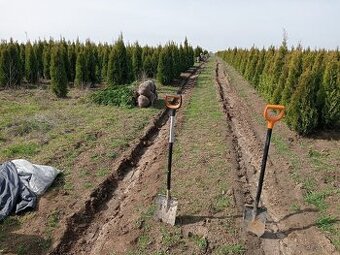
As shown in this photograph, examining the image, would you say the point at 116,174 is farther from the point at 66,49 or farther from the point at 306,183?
the point at 66,49

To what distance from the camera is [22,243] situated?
4.75m

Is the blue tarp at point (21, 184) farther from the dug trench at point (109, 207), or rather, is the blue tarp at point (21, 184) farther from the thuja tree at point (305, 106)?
the thuja tree at point (305, 106)

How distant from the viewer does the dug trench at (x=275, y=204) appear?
478 cm

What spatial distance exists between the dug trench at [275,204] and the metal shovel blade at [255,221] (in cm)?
9

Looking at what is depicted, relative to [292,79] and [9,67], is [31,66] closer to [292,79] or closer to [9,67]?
[9,67]

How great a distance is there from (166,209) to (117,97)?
8.77m

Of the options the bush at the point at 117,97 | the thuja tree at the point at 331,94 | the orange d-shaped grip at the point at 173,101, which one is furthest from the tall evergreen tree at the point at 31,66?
the orange d-shaped grip at the point at 173,101

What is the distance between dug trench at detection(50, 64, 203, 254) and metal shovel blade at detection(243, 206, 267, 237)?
1.58 meters

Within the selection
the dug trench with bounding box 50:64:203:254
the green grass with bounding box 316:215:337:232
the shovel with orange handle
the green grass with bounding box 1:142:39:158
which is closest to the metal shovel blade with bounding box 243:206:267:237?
the shovel with orange handle

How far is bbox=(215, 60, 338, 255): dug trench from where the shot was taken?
15.7ft

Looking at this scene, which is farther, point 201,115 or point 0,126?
point 201,115

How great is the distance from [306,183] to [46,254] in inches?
176

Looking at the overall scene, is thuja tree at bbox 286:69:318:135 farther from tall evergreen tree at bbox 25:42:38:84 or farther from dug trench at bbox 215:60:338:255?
tall evergreen tree at bbox 25:42:38:84

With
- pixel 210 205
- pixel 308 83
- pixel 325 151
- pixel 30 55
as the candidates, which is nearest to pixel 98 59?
pixel 30 55
